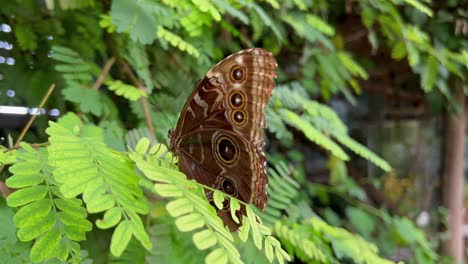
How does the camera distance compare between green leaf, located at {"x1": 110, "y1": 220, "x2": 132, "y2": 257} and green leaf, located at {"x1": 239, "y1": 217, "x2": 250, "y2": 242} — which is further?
green leaf, located at {"x1": 239, "y1": 217, "x2": 250, "y2": 242}

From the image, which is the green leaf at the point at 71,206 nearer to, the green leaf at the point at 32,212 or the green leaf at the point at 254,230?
the green leaf at the point at 32,212

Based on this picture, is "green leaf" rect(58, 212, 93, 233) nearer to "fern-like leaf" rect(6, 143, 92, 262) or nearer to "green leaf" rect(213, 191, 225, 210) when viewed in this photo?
"fern-like leaf" rect(6, 143, 92, 262)

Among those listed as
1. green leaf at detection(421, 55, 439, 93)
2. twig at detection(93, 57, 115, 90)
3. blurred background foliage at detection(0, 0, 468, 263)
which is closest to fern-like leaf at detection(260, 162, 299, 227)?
blurred background foliage at detection(0, 0, 468, 263)

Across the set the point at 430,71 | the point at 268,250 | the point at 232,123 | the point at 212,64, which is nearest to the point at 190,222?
the point at 268,250

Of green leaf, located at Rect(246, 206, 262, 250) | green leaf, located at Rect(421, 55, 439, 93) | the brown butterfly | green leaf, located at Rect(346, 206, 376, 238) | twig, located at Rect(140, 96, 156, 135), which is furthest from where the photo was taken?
green leaf, located at Rect(346, 206, 376, 238)

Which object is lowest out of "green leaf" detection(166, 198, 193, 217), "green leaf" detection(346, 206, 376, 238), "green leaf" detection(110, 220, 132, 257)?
"green leaf" detection(346, 206, 376, 238)

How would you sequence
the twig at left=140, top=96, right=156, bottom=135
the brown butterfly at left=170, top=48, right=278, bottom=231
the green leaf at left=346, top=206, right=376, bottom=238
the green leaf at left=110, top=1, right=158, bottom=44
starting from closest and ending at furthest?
the brown butterfly at left=170, top=48, right=278, bottom=231
the green leaf at left=110, top=1, right=158, bottom=44
the twig at left=140, top=96, right=156, bottom=135
the green leaf at left=346, top=206, right=376, bottom=238

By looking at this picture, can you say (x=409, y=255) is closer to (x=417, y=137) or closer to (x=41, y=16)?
(x=417, y=137)
